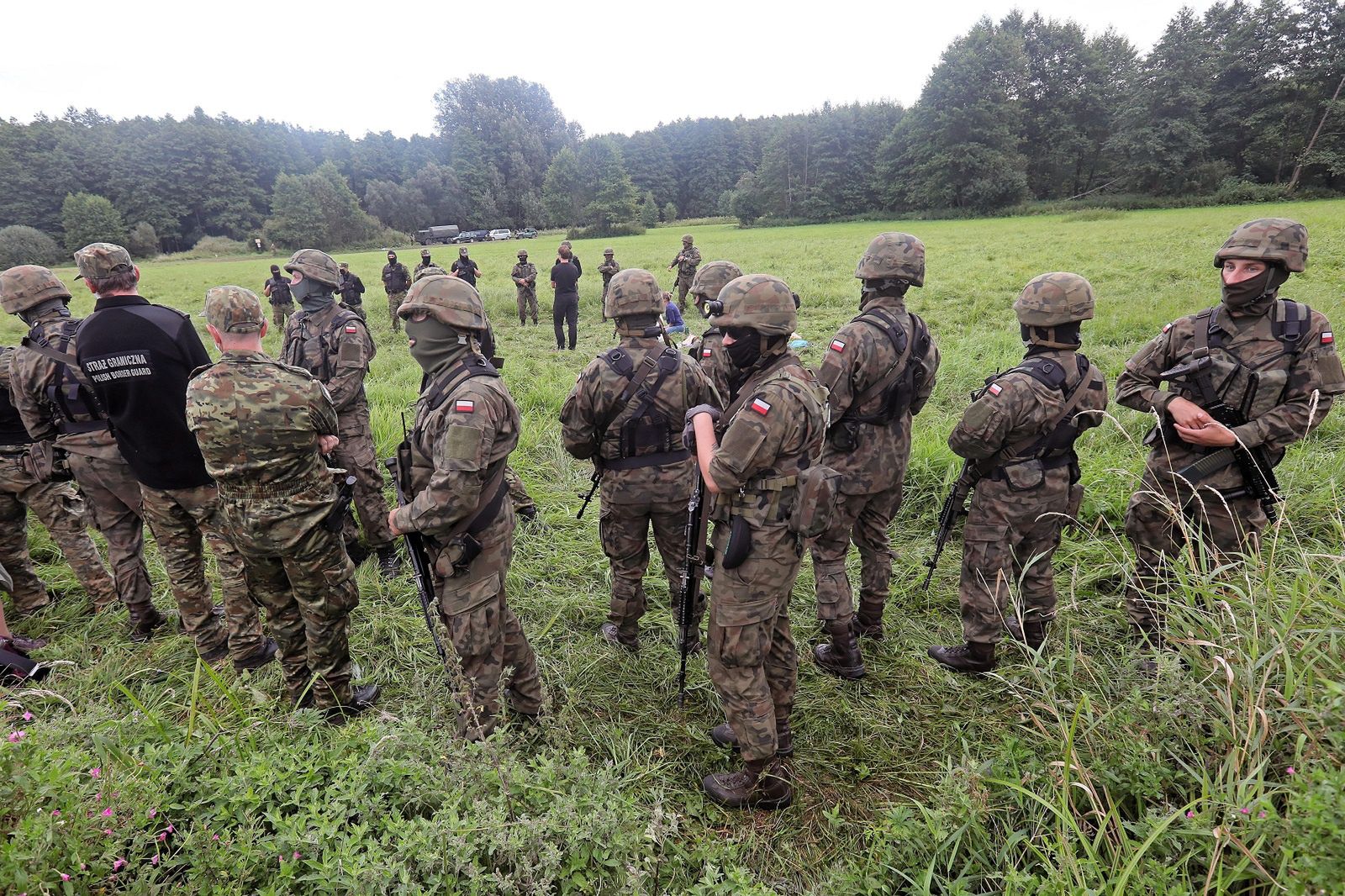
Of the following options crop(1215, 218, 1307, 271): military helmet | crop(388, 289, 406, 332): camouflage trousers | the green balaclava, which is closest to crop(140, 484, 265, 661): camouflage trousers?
the green balaclava

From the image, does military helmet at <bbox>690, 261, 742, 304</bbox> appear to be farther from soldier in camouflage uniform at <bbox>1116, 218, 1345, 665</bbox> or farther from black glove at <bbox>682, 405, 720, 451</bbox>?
soldier in camouflage uniform at <bbox>1116, 218, 1345, 665</bbox>

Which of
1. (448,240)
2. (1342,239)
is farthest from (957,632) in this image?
(448,240)

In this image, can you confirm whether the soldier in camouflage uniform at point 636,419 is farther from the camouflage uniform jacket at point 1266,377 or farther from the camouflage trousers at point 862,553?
the camouflage uniform jacket at point 1266,377

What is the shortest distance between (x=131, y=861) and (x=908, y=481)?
5.62 meters

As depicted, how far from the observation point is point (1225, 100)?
40.7 metres

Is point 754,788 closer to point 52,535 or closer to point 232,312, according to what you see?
point 232,312

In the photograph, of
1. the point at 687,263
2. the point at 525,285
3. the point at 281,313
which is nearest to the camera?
the point at 281,313

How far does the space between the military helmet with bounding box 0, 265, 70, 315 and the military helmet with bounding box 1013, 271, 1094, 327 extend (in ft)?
19.2

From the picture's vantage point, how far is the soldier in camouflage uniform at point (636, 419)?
3643 millimetres

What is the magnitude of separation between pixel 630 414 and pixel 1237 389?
10.7 ft

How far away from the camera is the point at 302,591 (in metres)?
3.32

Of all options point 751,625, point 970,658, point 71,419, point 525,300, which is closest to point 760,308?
point 751,625

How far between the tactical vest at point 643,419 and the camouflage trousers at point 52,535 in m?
3.92

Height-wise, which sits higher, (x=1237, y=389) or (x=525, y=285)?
(x=525, y=285)
